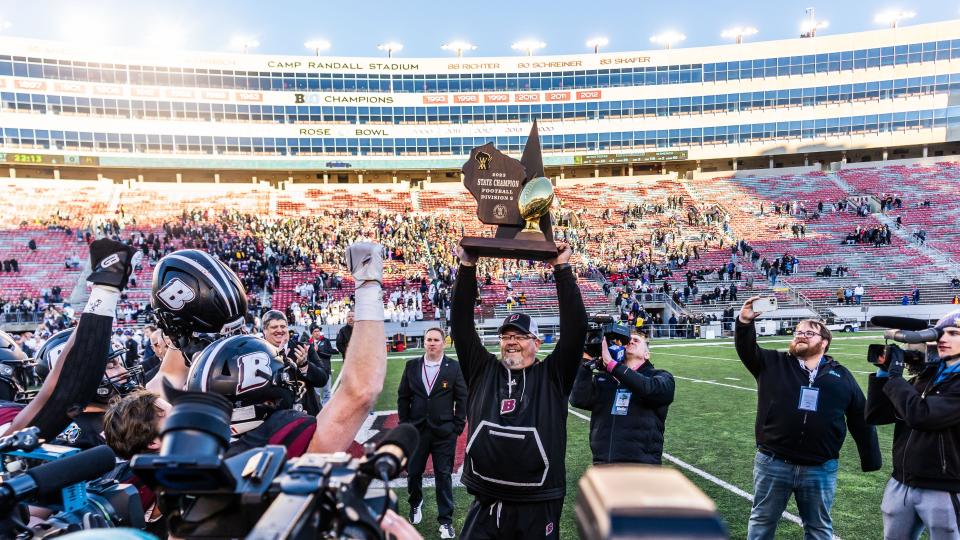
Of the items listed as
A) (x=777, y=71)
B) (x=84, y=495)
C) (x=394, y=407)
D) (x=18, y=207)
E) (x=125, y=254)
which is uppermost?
(x=777, y=71)

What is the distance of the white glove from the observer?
80.8 inches

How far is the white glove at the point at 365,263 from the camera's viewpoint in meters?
2.05

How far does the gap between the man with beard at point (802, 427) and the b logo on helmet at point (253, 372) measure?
12.0 ft

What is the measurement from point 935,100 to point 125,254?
6185 cm

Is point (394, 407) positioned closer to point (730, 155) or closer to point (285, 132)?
point (285, 132)

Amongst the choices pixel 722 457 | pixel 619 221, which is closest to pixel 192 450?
pixel 722 457

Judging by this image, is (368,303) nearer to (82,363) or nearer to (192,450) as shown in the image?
(192,450)

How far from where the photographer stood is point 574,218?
140 feet

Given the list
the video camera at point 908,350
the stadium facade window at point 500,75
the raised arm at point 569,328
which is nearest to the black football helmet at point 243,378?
the raised arm at point 569,328

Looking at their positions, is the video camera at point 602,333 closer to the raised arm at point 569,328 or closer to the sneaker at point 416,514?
the raised arm at point 569,328

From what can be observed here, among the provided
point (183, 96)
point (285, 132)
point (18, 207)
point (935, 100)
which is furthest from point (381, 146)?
point (935, 100)

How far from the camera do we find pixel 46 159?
44.1 meters

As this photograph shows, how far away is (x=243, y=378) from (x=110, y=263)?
38.8 inches

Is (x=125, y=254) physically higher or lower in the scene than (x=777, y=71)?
lower
